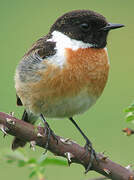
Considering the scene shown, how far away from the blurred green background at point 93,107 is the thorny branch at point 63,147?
131cm

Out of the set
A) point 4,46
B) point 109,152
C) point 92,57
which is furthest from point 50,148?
point 4,46

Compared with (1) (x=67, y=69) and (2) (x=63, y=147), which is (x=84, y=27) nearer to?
(1) (x=67, y=69)

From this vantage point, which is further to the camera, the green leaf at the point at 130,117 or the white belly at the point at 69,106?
the white belly at the point at 69,106

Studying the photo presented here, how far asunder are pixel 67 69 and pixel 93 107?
9.03 ft

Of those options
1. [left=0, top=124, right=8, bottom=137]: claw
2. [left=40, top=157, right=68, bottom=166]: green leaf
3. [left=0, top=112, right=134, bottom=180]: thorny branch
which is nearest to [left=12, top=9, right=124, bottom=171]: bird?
[left=0, top=112, right=134, bottom=180]: thorny branch

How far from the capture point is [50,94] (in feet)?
13.4

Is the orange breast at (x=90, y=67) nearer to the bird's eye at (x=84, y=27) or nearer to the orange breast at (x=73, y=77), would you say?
the orange breast at (x=73, y=77)

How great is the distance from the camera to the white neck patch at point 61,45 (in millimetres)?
4141

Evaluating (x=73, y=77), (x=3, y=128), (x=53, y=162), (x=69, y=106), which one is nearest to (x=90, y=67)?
(x=73, y=77)

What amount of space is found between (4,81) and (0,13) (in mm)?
2486

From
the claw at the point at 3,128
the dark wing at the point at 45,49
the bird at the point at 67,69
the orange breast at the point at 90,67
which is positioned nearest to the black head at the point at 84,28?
the bird at the point at 67,69

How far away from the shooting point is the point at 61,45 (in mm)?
4289

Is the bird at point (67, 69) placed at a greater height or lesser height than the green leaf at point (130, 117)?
lesser

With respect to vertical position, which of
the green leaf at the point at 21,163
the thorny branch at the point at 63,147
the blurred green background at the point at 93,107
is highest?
the green leaf at the point at 21,163
